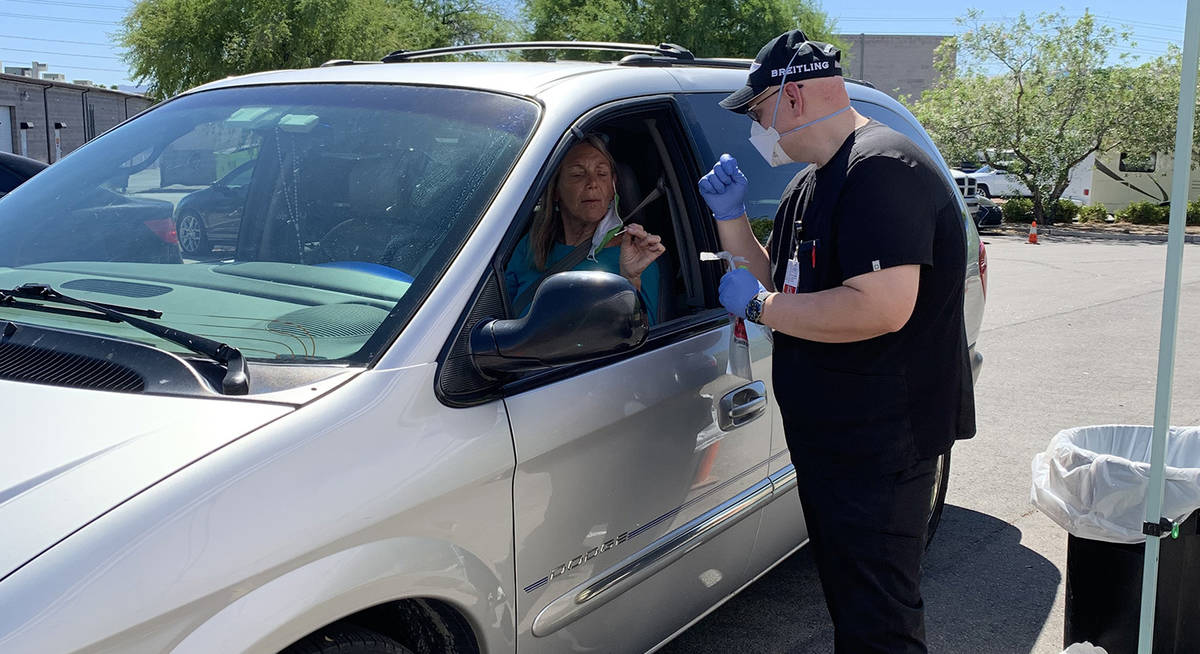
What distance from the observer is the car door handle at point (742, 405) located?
284 cm

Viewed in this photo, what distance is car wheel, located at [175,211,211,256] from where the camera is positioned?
2572mm

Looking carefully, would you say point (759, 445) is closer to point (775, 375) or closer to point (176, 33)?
point (775, 375)

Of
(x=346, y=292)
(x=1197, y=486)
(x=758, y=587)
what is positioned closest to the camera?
(x=346, y=292)

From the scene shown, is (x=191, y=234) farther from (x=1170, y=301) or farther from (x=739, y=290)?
(x=1170, y=301)

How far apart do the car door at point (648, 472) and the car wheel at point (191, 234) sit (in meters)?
0.90

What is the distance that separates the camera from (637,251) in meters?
2.97

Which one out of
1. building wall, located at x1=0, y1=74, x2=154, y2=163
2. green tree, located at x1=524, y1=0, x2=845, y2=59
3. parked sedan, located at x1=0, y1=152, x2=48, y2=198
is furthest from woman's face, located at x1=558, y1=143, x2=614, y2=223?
building wall, located at x1=0, y1=74, x2=154, y2=163

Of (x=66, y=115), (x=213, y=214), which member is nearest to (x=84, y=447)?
(x=213, y=214)

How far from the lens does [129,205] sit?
272 centimetres

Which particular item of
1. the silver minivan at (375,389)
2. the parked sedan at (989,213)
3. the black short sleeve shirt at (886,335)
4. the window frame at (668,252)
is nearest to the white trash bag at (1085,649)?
the silver minivan at (375,389)

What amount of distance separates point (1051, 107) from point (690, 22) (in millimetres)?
10292

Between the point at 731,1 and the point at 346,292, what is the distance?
3022 cm

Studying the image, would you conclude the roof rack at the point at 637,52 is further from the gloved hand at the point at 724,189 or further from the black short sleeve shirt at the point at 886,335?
the black short sleeve shirt at the point at 886,335

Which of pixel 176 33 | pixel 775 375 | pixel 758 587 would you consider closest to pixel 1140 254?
pixel 758 587
